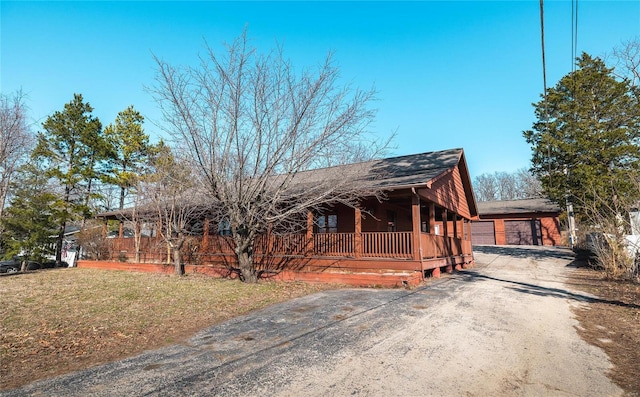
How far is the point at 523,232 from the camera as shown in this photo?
92.6 feet

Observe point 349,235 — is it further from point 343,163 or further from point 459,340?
point 459,340

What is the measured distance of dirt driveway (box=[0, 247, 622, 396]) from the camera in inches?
128

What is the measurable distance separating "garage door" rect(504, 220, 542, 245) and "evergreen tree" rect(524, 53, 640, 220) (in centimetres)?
950

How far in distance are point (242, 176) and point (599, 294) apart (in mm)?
9759

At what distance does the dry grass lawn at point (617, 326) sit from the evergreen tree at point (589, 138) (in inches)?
325

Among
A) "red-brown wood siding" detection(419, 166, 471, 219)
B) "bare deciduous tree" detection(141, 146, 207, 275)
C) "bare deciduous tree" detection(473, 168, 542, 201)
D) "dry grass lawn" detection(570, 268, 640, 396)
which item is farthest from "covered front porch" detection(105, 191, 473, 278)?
"bare deciduous tree" detection(473, 168, 542, 201)

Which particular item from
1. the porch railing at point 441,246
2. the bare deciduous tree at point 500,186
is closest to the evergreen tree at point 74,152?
the porch railing at point 441,246

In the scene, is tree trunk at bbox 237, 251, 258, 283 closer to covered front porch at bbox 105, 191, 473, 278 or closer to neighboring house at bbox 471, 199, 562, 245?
covered front porch at bbox 105, 191, 473, 278

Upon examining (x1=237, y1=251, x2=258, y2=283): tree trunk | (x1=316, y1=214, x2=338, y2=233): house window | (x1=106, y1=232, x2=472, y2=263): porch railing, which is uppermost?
(x1=316, y1=214, x2=338, y2=233): house window

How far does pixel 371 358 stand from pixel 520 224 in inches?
1162

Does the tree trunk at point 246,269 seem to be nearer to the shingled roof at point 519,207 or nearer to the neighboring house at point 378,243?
the neighboring house at point 378,243

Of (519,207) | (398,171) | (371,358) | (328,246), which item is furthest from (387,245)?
(519,207)

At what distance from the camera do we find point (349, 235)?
11648mm

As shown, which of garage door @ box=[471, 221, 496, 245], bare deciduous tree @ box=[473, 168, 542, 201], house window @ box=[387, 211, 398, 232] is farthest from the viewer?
bare deciduous tree @ box=[473, 168, 542, 201]
